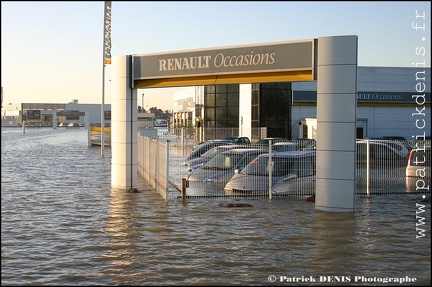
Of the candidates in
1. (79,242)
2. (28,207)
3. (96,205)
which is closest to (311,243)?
(79,242)

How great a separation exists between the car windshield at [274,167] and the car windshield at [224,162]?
4.09 feet

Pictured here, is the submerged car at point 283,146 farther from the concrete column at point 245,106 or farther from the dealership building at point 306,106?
the concrete column at point 245,106

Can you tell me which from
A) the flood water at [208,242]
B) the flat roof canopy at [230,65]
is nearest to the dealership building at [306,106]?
the flat roof canopy at [230,65]

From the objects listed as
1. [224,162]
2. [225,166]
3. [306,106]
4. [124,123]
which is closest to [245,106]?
[306,106]

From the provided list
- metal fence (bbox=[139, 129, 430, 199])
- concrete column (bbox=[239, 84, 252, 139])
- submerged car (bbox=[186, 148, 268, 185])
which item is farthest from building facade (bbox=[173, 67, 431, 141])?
submerged car (bbox=[186, 148, 268, 185])

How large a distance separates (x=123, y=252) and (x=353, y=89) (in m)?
7.61

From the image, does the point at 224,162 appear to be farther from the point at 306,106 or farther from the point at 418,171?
the point at 306,106

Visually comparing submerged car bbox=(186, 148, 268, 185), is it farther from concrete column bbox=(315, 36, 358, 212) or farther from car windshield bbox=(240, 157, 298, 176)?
concrete column bbox=(315, 36, 358, 212)

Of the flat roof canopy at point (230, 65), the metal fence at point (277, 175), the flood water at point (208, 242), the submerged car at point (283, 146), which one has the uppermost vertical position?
the flat roof canopy at point (230, 65)

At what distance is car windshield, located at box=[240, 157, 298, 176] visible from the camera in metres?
17.6

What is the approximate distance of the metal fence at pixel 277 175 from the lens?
17.5 meters

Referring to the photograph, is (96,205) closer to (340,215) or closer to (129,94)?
(129,94)

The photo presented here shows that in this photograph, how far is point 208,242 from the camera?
11555 millimetres

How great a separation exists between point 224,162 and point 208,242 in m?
8.18
